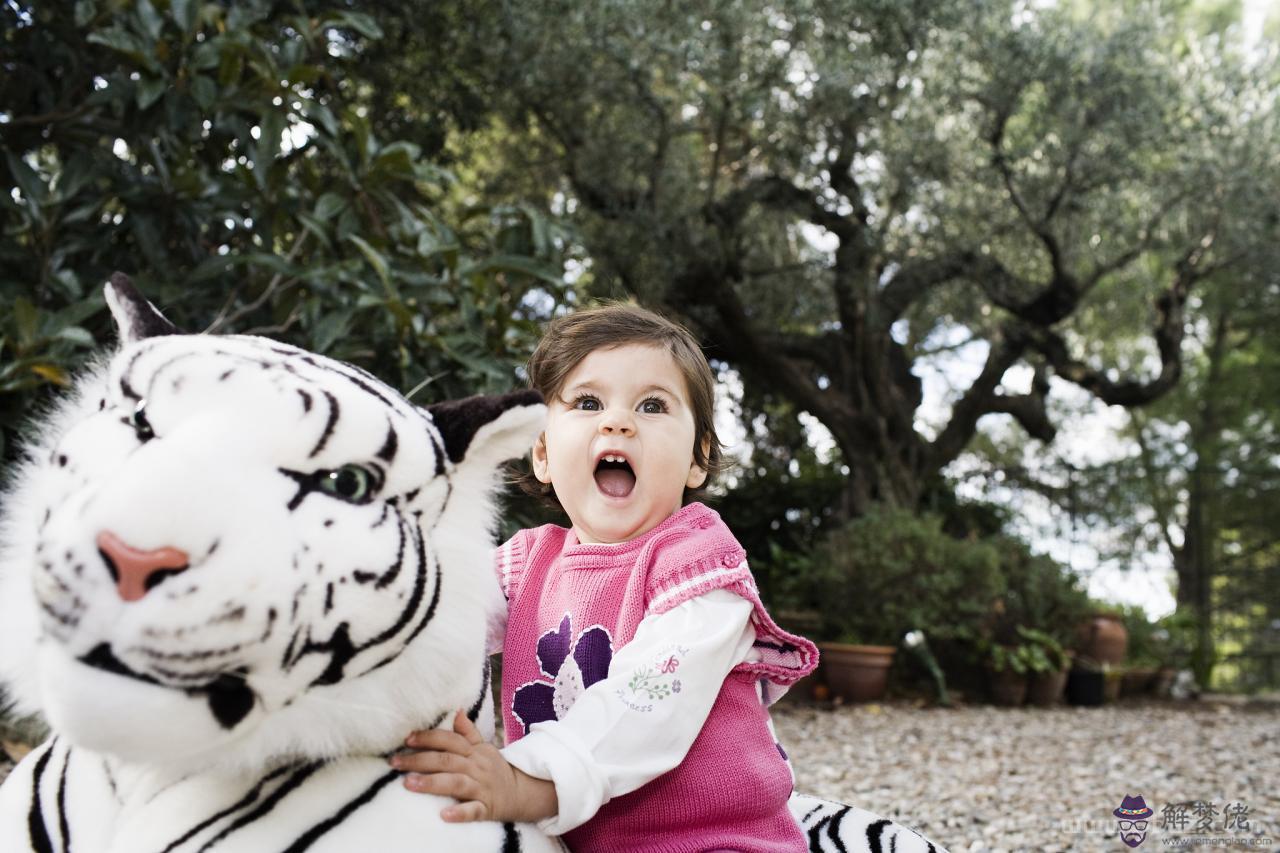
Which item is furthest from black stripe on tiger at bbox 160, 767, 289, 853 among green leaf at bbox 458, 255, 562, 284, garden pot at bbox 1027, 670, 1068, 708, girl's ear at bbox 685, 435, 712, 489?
garden pot at bbox 1027, 670, 1068, 708

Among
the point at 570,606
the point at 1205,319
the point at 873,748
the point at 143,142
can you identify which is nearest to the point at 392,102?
the point at 143,142

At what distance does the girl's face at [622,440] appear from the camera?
1.53 meters

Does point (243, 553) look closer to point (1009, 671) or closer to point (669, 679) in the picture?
point (669, 679)

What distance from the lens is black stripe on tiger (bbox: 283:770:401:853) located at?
872 millimetres

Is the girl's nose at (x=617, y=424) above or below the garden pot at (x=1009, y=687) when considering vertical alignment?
above

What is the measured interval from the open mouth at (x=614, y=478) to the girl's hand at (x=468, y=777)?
1.84ft

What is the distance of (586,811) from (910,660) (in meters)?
7.78

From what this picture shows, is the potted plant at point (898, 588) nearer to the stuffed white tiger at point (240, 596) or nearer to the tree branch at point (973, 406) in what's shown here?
the tree branch at point (973, 406)

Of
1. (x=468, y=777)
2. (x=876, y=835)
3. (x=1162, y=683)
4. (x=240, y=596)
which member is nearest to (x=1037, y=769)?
(x=876, y=835)

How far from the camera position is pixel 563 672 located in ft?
4.85

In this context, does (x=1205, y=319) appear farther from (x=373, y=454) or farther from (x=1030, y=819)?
(x=373, y=454)

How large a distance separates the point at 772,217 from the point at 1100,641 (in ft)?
15.2

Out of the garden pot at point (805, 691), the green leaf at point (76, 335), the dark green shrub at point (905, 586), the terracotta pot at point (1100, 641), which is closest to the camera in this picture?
the green leaf at point (76, 335)

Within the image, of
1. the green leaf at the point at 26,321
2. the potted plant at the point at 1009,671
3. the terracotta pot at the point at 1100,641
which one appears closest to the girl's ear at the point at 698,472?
the green leaf at the point at 26,321
